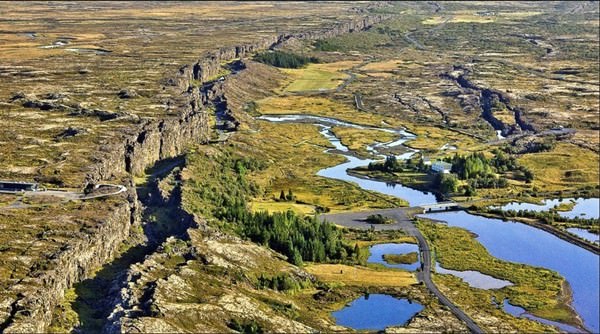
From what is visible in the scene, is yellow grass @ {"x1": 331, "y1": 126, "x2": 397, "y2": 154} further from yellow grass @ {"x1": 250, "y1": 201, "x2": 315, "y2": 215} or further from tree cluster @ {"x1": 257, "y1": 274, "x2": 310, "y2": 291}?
tree cluster @ {"x1": 257, "y1": 274, "x2": 310, "y2": 291}

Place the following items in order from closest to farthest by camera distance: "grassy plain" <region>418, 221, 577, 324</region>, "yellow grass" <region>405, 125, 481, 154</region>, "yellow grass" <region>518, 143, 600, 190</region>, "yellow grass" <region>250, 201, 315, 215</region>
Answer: "grassy plain" <region>418, 221, 577, 324</region>
"yellow grass" <region>250, 201, 315, 215</region>
"yellow grass" <region>518, 143, 600, 190</region>
"yellow grass" <region>405, 125, 481, 154</region>

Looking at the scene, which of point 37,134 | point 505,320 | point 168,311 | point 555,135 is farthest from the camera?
point 555,135

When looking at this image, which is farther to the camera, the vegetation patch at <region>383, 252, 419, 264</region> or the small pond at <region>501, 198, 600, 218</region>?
the small pond at <region>501, 198, 600, 218</region>

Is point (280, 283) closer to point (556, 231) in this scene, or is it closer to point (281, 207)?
point (281, 207)

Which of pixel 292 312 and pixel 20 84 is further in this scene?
pixel 20 84

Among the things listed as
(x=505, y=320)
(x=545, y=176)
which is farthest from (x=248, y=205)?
(x=545, y=176)

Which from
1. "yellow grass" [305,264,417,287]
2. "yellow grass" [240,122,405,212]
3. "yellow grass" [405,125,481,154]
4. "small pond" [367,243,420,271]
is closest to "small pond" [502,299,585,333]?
"yellow grass" [305,264,417,287]

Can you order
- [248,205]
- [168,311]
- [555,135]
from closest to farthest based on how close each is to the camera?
[168,311] < [248,205] < [555,135]

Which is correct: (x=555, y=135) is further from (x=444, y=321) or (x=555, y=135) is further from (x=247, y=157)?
(x=444, y=321)
